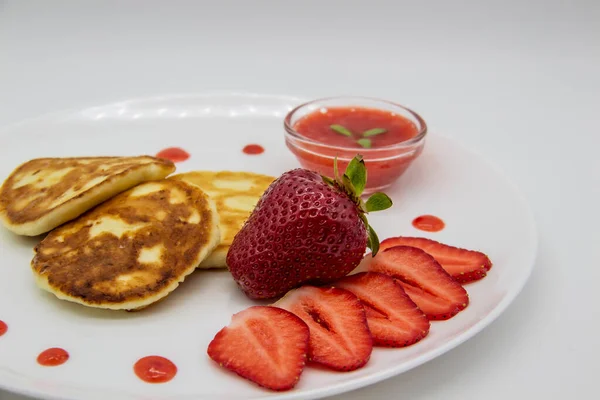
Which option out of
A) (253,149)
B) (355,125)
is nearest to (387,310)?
(355,125)

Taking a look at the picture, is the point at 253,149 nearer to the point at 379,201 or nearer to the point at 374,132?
the point at 374,132

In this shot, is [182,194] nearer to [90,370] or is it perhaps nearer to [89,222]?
[89,222]

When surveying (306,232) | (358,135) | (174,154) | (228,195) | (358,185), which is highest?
(358,185)

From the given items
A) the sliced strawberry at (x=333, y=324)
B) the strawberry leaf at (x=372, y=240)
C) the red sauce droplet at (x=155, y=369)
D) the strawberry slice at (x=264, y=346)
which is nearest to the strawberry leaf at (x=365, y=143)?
the strawberry leaf at (x=372, y=240)

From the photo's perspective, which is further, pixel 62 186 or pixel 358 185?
pixel 62 186

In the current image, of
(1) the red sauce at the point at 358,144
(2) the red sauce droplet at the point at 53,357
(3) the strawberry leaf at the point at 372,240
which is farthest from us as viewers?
(1) the red sauce at the point at 358,144

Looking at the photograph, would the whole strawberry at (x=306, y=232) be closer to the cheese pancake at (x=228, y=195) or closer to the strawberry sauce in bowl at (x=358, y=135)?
the cheese pancake at (x=228, y=195)

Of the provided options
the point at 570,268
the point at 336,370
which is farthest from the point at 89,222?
the point at 570,268

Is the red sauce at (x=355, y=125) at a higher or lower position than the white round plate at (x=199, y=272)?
higher
